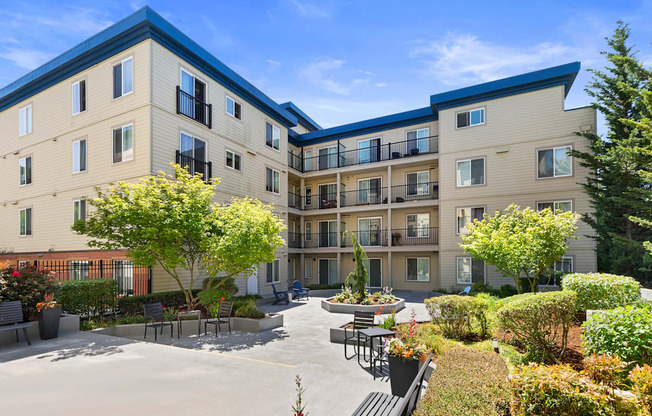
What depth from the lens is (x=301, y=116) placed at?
98.8ft

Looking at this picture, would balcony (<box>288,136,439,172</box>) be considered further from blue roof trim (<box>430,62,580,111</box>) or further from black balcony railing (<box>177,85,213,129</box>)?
black balcony railing (<box>177,85,213,129</box>)

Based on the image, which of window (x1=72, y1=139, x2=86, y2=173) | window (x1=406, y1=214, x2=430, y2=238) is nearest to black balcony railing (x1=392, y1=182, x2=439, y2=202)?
window (x1=406, y1=214, x2=430, y2=238)

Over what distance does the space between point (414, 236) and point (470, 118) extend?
8604 mm

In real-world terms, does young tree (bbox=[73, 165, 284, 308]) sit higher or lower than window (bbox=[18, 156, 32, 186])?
lower

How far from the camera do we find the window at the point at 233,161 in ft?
62.3

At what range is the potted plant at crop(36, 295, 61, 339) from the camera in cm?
933

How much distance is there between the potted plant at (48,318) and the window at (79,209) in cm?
817

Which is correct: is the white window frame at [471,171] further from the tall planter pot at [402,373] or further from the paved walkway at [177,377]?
the tall planter pot at [402,373]

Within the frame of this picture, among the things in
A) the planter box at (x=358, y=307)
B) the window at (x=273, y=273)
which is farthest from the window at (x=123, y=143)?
the planter box at (x=358, y=307)

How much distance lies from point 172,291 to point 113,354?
6.04 metres

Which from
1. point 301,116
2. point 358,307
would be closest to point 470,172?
point 358,307

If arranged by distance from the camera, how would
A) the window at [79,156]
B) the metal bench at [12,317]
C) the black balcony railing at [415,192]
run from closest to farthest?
the metal bench at [12,317] < the window at [79,156] < the black balcony railing at [415,192]

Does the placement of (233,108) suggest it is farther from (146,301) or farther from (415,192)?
(415,192)

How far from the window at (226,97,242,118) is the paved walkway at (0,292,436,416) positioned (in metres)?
13.1
